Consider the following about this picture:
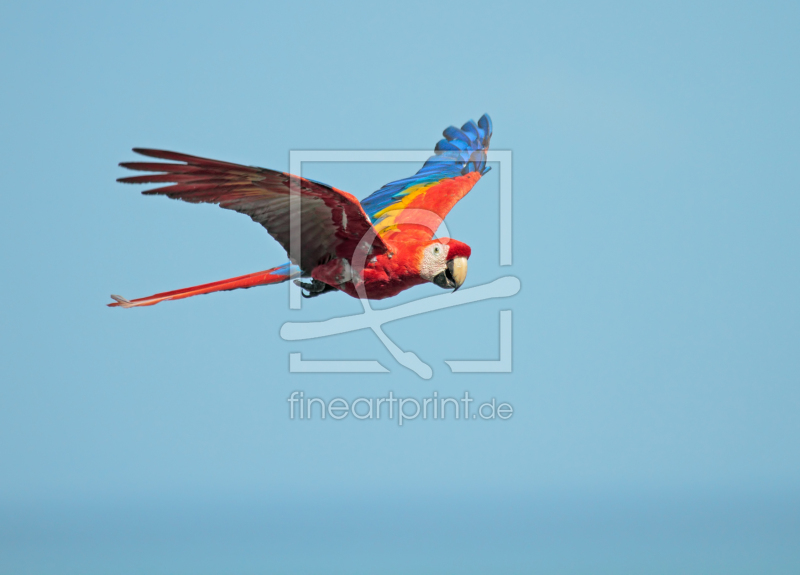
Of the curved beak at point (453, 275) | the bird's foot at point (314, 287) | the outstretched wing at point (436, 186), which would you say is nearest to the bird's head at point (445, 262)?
the curved beak at point (453, 275)

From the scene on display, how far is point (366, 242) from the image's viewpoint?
5602mm

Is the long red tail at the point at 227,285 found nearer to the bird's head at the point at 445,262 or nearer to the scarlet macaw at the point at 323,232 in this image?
the scarlet macaw at the point at 323,232

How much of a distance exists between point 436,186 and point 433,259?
5.18 feet

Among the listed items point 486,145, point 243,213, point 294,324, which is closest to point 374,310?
point 294,324

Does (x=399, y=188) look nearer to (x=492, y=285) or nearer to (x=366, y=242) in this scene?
(x=492, y=285)

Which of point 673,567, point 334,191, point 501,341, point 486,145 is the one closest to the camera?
point 334,191

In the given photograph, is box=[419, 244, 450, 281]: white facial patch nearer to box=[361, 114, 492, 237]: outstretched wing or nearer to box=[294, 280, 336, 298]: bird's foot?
box=[361, 114, 492, 237]: outstretched wing

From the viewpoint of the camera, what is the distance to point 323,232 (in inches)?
223

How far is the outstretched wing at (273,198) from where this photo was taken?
4617 mm

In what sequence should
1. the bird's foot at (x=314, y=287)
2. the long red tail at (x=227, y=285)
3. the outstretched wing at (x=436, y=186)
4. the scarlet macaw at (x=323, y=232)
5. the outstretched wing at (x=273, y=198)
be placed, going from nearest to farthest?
the outstretched wing at (x=273, y=198) < the scarlet macaw at (x=323, y=232) < the long red tail at (x=227, y=285) < the bird's foot at (x=314, y=287) < the outstretched wing at (x=436, y=186)

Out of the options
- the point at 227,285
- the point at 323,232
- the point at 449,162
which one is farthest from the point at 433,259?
the point at 449,162

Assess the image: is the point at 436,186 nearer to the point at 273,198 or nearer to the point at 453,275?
the point at 453,275

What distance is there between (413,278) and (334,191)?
3.00 ft

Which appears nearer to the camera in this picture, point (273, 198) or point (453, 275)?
point (273, 198)
